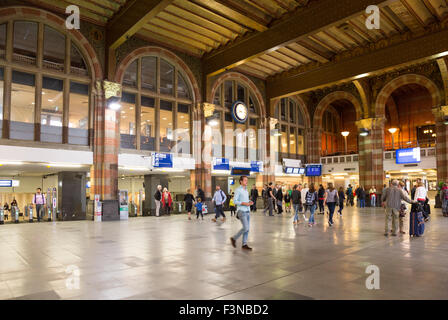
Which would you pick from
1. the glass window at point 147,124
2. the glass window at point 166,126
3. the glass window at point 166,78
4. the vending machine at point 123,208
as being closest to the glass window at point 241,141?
the glass window at point 166,126

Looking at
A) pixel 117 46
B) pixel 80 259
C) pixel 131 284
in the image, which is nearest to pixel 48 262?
pixel 80 259

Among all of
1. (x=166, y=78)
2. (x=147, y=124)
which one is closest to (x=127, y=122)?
(x=147, y=124)

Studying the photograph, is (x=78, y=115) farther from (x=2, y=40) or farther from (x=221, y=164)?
(x=221, y=164)

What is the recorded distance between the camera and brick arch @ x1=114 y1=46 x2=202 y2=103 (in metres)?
17.5

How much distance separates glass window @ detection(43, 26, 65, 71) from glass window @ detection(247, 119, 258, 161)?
42.5ft

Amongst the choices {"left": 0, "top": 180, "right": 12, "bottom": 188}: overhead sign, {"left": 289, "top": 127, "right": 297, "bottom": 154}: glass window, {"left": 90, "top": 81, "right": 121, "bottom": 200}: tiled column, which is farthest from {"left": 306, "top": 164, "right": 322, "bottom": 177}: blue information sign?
{"left": 0, "top": 180, "right": 12, "bottom": 188}: overhead sign

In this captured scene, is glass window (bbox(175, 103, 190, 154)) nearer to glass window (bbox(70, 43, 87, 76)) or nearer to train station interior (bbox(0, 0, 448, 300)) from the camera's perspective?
train station interior (bbox(0, 0, 448, 300))

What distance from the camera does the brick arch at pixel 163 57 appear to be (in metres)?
17.5

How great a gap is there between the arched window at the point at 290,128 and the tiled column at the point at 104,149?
14.0m

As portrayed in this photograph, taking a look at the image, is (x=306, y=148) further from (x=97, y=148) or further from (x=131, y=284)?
(x=131, y=284)

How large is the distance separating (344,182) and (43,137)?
26458 millimetres

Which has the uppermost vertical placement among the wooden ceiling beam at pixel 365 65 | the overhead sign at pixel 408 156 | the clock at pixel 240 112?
the wooden ceiling beam at pixel 365 65

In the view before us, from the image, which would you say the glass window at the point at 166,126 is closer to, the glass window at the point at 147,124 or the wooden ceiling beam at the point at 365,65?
the glass window at the point at 147,124

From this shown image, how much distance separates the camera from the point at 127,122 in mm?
18234
